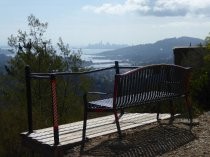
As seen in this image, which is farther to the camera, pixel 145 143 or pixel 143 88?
pixel 143 88

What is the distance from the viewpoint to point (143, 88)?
7.18 meters

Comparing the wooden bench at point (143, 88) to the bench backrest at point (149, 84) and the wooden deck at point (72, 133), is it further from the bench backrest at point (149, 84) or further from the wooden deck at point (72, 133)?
the wooden deck at point (72, 133)

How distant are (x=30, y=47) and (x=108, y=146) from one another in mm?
18108

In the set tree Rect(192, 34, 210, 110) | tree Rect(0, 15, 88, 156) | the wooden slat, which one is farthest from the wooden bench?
tree Rect(0, 15, 88, 156)

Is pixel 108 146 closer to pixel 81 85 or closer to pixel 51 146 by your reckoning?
pixel 51 146

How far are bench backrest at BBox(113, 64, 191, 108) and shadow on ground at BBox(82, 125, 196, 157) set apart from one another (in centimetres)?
49

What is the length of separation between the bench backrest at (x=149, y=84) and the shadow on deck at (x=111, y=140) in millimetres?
499

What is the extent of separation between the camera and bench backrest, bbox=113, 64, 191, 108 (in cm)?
674


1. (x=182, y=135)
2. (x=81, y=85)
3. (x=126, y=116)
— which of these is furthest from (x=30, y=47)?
(x=182, y=135)

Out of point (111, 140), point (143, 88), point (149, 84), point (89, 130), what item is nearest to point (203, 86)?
point (149, 84)

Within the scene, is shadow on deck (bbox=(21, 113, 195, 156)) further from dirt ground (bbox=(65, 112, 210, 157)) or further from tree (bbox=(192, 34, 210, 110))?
tree (bbox=(192, 34, 210, 110))

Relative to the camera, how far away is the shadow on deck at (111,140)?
6297 mm

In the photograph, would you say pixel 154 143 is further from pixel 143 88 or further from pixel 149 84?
pixel 149 84

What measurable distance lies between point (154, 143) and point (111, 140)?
1.94ft
